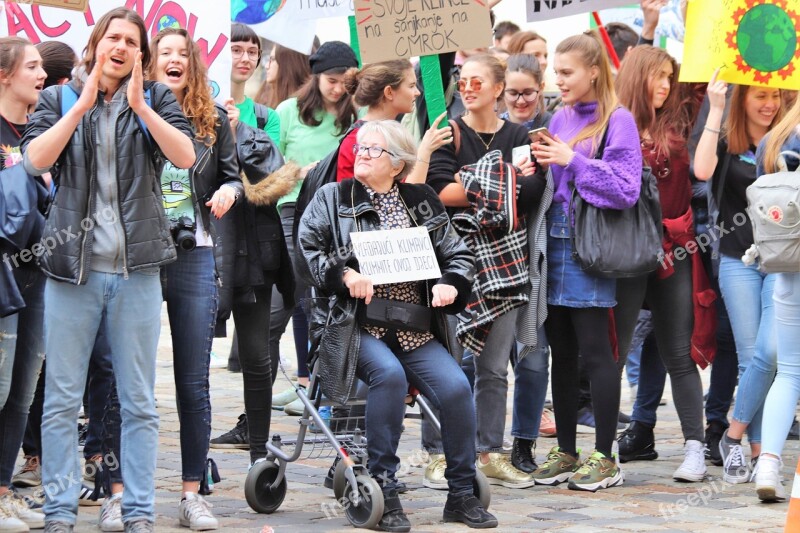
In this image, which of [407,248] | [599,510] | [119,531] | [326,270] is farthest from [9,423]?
[599,510]

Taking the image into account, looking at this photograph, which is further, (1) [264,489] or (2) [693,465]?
(2) [693,465]

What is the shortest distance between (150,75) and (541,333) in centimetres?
252

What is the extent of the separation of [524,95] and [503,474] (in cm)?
220

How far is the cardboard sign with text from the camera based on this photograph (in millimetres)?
6680

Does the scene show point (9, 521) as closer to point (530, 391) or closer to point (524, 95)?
point (530, 391)

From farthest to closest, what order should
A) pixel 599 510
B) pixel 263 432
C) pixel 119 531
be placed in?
1. pixel 263 432
2. pixel 599 510
3. pixel 119 531

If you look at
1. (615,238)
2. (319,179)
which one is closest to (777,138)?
(615,238)

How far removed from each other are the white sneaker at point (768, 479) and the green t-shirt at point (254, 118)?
3.48 m

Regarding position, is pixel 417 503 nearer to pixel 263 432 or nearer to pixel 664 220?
pixel 263 432

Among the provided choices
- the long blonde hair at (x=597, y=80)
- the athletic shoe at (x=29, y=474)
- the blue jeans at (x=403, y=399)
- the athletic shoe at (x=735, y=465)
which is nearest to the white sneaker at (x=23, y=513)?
the athletic shoe at (x=29, y=474)

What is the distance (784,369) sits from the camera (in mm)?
6293

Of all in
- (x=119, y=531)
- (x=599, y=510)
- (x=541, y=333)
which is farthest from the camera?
(x=541, y=333)

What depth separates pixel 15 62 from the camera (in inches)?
229

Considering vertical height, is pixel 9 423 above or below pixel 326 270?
below
